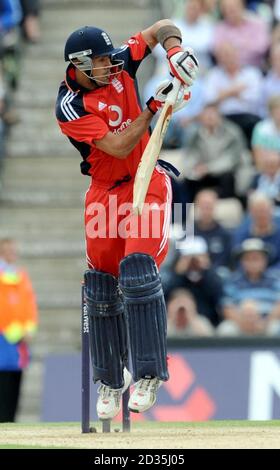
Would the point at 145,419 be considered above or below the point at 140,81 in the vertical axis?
below

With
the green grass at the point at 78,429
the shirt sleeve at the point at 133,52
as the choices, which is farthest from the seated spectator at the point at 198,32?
the shirt sleeve at the point at 133,52

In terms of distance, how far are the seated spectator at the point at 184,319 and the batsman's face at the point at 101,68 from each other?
5182mm

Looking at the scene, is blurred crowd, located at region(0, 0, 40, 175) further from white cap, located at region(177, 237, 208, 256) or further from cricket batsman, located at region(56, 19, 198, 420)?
cricket batsman, located at region(56, 19, 198, 420)

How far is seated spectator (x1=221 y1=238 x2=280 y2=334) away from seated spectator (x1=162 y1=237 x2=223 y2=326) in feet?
0.42

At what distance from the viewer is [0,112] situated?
17359 millimetres

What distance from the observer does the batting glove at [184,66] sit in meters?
9.47

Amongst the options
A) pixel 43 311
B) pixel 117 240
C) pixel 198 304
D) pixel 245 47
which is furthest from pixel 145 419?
pixel 245 47

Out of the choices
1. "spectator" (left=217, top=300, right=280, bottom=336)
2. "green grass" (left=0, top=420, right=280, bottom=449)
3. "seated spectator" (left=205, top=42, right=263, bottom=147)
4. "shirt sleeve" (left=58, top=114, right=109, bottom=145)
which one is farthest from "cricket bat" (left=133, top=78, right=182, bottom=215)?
"seated spectator" (left=205, top=42, right=263, bottom=147)

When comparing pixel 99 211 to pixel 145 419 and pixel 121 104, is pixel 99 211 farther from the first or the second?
pixel 145 419

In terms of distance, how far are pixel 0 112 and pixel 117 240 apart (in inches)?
303

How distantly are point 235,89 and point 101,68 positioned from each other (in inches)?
283

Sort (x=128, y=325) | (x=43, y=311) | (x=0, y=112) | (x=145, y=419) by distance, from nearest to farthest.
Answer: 1. (x=128, y=325)
2. (x=145, y=419)
3. (x=43, y=311)
4. (x=0, y=112)

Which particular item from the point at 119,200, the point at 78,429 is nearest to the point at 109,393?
the point at 78,429

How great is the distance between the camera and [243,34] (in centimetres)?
1712
